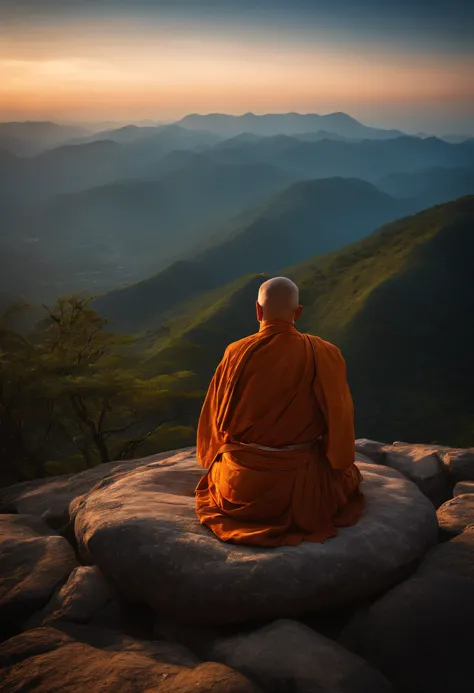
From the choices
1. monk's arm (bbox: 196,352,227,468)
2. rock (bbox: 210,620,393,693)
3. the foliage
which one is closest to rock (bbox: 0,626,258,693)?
rock (bbox: 210,620,393,693)

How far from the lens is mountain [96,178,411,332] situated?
100812 millimetres

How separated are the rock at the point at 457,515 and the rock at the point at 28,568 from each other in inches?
160

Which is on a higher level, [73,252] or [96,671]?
[73,252]

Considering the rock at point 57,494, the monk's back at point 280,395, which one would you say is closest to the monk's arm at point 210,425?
the monk's back at point 280,395

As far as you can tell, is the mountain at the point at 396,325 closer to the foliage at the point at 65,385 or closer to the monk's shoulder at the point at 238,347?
the foliage at the point at 65,385

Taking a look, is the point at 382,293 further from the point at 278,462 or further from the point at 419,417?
the point at 278,462

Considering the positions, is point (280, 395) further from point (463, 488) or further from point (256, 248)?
point (256, 248)

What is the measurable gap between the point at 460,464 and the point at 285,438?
371cm

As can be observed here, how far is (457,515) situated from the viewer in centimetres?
585

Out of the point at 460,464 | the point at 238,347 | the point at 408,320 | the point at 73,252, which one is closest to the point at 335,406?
the point at 238,347

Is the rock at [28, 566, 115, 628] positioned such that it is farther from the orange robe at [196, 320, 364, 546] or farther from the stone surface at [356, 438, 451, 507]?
the stone surface at [356, 438, 451, 507]

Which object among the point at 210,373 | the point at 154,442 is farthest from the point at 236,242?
the point at 154,442

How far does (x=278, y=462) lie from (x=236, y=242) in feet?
486

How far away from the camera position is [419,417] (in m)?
44.8
